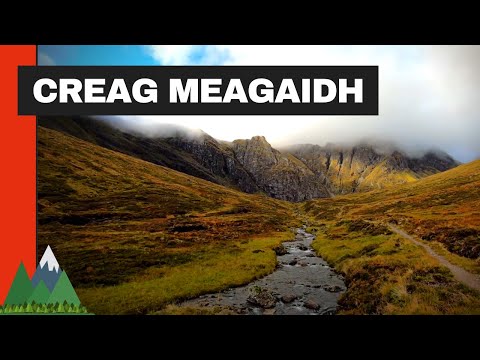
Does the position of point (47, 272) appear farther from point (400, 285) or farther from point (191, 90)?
point (400, 285)

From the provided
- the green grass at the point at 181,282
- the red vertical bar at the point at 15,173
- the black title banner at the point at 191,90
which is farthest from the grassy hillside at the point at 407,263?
the red vertical bar at the point at 15,173

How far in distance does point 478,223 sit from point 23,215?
44.9 m

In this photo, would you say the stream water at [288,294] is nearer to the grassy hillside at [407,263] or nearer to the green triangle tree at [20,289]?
the grassy hillside at [407,263]

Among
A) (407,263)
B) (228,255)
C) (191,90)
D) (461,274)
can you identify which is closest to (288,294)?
(407,263)

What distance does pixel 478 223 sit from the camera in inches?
1423

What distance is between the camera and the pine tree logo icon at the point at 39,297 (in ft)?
75.5

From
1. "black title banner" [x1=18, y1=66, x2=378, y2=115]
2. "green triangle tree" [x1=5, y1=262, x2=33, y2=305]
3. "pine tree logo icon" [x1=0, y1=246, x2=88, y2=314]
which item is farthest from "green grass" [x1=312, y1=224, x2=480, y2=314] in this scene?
"green triangle tree" [x1=5, y1=262, x2=33, y2=305]

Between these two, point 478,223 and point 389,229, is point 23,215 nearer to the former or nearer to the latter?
point 389,229

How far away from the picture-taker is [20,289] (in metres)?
23.4

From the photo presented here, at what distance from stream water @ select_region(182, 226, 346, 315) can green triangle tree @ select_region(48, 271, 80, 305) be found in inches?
320

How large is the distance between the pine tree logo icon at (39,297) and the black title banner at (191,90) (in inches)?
491

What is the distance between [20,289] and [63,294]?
3.02 m
